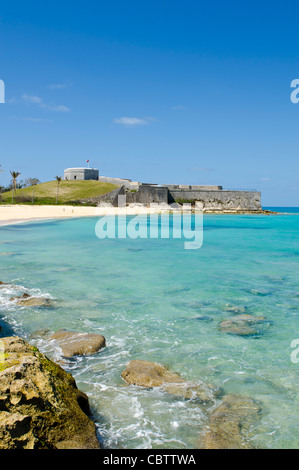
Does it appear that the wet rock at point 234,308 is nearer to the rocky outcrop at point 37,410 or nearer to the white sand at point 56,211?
the rocky outcrop at point 37,410

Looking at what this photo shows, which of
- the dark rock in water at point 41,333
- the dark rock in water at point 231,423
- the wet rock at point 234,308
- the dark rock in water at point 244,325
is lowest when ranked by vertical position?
the dark rock in water at point 231,423

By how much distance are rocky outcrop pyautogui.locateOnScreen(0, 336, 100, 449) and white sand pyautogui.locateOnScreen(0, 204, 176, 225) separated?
3348cm

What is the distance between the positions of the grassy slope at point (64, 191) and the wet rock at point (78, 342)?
5287 cm

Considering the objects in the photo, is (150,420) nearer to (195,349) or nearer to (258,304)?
(195,349)

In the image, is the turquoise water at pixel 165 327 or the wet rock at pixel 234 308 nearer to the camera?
the turquoise water at pixel 165 327

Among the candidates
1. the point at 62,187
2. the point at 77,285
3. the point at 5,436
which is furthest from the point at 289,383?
the point at 62,187

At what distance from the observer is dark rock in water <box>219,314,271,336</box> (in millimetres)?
6797

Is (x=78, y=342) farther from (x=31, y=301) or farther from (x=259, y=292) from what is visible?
(x=259, y=292)

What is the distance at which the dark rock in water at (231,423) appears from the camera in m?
3.56

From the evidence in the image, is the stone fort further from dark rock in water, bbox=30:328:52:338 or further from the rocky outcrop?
the rocky outcrop

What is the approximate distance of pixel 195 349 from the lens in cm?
601

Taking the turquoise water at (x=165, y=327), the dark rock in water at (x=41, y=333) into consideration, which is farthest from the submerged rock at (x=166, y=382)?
the dark rock in water at (x=41, y=333)

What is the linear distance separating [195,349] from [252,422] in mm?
2074
